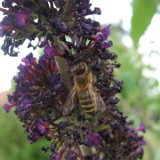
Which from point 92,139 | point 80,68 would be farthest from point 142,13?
point 92,139

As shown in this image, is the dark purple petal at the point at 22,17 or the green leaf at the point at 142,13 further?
the green leaf at the point at 142,13

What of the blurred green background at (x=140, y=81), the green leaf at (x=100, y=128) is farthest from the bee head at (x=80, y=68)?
the blurred green background at (x=140, y=81)

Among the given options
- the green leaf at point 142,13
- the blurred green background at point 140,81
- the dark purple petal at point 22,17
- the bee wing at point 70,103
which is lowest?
the bee wing at point 70,103

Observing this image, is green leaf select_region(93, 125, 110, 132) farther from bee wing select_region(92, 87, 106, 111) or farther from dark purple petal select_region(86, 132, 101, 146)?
bee wing select_region(92, 87, 106, 111)

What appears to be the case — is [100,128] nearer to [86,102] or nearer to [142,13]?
[86,102]

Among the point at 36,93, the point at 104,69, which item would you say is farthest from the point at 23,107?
the point at 104,69

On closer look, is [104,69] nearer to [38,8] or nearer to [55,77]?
[55,77]

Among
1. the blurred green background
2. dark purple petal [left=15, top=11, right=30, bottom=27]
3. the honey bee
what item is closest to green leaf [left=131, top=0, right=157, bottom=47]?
the blurred green background

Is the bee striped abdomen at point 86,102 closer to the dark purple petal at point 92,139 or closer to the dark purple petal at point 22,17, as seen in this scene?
the dark purple petal at point 92,139

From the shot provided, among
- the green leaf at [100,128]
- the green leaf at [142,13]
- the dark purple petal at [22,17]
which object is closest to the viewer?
the dark purple petal at [22,17]
